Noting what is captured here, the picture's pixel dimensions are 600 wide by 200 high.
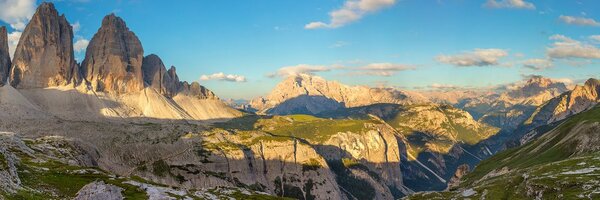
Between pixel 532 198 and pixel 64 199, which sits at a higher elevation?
pixel 64 199

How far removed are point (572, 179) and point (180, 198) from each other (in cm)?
9430

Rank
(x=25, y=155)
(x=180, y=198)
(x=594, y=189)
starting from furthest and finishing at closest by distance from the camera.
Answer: (x=25, y=155)
(x=594, y=189)
(x=180, y=198)

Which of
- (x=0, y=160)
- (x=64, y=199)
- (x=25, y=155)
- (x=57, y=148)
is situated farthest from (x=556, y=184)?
(x=57, y=148)

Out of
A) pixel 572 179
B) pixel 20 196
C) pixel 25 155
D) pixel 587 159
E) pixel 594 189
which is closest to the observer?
pixel 20 196

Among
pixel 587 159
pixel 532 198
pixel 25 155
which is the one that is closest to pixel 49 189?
pixel 25 155

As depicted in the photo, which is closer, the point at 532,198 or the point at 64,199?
the point at 64,199

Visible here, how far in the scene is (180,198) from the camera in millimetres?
97500

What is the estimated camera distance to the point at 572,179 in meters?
117

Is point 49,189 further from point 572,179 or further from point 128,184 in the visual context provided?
point 572,179

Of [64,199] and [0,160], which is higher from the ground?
[0,160]

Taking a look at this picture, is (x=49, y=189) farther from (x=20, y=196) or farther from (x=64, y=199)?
(x=20, y=196)

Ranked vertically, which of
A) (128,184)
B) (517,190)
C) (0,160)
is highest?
(0,160)

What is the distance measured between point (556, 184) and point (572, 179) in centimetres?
402

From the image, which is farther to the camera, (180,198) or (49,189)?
(180,198)
